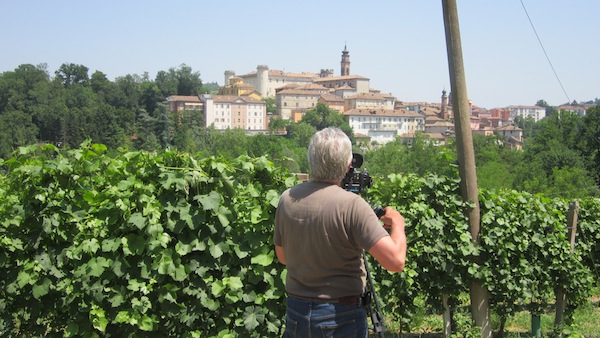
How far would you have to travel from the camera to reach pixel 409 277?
4.71 m

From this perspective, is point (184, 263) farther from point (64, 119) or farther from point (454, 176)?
point (64, 119)

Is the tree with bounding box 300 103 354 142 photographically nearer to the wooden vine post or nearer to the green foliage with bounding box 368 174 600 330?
the wooden vine post

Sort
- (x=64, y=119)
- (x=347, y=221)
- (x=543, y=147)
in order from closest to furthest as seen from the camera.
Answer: (x=347, y=221)
(x=543, y=147)
(x=64, y=119)


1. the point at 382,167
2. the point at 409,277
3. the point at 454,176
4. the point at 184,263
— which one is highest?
the point at 454,176

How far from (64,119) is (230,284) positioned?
101 metres

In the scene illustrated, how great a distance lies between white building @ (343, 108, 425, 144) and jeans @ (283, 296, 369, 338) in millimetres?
124175

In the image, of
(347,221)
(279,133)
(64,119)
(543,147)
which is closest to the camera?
(347,221)

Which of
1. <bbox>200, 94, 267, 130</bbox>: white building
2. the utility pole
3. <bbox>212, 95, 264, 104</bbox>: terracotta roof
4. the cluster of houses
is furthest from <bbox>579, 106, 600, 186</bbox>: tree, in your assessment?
<bbox>212, 95, 264, 104</bbox>: terracotta roof

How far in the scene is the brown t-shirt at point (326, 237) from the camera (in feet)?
8.26

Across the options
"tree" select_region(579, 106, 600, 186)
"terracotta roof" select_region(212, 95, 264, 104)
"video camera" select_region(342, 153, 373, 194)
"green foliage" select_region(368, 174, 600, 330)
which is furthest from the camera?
"terracotta roof" select_region(212, 95, 264, 104)

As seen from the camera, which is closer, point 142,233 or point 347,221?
point 347,221

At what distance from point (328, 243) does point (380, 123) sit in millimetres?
131336

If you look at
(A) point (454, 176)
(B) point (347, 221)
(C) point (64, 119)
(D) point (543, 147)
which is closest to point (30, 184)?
(B) point (347, 221)

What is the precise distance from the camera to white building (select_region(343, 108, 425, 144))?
129 meters
